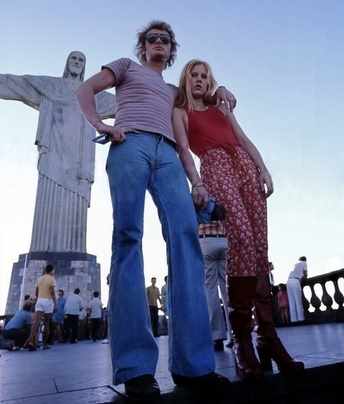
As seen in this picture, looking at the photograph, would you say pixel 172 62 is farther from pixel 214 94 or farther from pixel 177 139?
pixel 177 139

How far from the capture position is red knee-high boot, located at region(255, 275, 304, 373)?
1730 mm

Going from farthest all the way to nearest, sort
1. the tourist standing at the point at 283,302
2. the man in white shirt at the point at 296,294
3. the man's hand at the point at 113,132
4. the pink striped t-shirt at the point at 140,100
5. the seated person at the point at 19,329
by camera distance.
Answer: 1. the tourist standing at the point at 283,302
2. the man in white shirt at the point at 296,294
3. the seated person at the point at 19,329
4. the pink striped t-shirt at the point at 140,100
5. the man's hand at the point at 113,132

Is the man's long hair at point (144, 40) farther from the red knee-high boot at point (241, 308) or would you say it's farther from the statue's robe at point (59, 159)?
the statue's robe at point (59, 159)

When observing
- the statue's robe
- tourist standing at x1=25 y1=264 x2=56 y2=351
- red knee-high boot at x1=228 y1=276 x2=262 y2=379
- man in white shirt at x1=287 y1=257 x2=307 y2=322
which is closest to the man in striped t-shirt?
red knee-high boot at x1=228 y1=276 x2=262 y2=379

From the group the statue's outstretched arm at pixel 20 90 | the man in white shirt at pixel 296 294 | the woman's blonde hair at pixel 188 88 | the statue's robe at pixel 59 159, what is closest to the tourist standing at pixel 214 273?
the woman's blonde hair at pixel 188 88

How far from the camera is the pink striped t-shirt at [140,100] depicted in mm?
1780

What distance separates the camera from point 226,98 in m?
2.22

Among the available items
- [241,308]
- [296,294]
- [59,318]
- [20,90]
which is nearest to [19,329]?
[59,318]

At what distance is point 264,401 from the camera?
143 centimetres

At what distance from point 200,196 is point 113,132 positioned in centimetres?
52

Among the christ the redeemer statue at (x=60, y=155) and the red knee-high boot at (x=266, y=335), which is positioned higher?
the christ the redeemer statue at (x=60, y=155)

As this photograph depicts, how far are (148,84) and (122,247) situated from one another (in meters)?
0.86

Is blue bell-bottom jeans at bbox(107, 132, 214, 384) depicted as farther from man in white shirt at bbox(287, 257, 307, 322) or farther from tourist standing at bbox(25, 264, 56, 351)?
man in white shirt at bbox(287, 257, 307, 322)

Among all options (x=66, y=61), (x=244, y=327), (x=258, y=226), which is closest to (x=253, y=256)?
(x=258, y=226)
